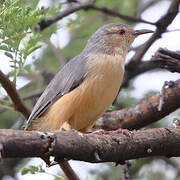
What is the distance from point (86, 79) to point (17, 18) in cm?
140

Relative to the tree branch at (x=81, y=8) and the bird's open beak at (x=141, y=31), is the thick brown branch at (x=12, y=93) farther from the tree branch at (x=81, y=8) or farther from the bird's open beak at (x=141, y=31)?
the bird's open beak at (x=141, y=31)

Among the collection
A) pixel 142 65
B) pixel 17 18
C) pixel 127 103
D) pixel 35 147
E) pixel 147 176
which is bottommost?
pixel 147 176

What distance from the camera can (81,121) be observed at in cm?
533

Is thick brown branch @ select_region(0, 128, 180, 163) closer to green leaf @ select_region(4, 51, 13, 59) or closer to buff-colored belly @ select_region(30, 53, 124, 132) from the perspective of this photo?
buff-colored belly @ select_region(30, 53, 124, 132)

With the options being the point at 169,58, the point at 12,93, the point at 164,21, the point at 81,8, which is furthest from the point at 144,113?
the point at 12,93

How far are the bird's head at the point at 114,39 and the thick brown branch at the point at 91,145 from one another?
6.08 ft

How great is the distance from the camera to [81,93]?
5191 mm

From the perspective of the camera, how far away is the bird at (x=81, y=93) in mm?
5184

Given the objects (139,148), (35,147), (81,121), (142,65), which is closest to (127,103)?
(142,65)

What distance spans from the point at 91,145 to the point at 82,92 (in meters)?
1.55

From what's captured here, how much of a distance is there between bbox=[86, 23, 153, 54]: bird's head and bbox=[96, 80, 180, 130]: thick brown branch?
0.75 metres

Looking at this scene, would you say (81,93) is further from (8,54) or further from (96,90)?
(8,54)

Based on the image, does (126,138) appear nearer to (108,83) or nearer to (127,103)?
(108,83)

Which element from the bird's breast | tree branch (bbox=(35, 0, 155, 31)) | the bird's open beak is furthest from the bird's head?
the bird's breast
